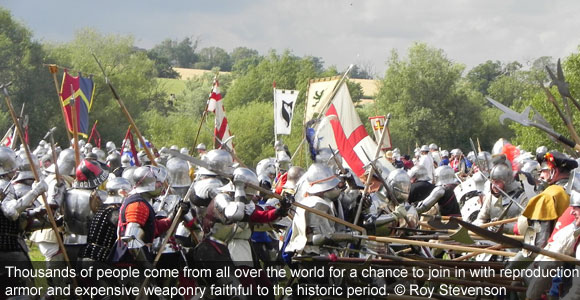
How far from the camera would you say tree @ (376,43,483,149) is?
200 ft

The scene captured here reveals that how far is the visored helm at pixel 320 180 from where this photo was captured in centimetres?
914

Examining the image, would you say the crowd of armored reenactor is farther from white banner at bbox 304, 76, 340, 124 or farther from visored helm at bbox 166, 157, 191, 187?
white banner at bbox 304, 76, 340, 124

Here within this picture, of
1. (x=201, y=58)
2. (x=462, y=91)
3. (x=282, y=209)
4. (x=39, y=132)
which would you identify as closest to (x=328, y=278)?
(x=282, y=209)

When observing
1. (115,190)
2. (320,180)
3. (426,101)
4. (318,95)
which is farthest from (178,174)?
(426,101)

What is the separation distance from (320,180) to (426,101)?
180ft

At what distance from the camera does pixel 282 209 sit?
27.8ft

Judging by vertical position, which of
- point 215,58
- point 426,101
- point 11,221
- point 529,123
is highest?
point 529,123

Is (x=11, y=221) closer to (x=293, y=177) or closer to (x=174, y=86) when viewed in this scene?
(x=293, y=177)

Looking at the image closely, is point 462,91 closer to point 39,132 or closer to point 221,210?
point 39,132

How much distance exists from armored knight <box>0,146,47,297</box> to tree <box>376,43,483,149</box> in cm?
5091

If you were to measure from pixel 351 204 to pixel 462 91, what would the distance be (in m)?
55.7

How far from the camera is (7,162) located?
30.1ft

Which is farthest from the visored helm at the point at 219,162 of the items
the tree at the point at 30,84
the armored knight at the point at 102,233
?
the tree at the point at 30,84

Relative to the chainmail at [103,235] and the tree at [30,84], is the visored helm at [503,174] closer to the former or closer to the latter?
the chainmail at [103,235]
